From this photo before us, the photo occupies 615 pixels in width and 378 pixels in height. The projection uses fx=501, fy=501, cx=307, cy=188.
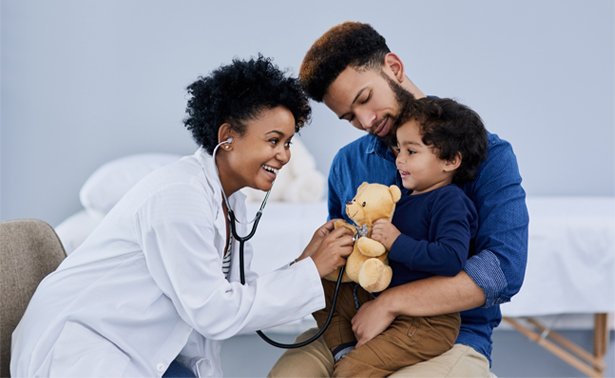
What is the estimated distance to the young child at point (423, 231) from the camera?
42.2 inches

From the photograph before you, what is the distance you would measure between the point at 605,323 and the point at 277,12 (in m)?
2.34

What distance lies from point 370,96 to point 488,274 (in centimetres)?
54

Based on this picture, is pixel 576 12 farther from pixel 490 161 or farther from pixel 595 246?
pixel 490 161

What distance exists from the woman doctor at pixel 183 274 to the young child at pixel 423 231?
13 cm

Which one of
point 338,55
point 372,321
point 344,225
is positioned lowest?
point 372,321

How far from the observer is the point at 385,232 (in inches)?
43.5

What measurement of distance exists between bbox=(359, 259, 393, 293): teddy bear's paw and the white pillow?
1.62 m

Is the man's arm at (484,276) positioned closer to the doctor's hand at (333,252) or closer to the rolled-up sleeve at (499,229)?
the rolled-up sleeve at (499,229)

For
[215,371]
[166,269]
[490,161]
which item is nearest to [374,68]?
[490,161]

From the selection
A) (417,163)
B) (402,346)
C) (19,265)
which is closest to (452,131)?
(417,163)

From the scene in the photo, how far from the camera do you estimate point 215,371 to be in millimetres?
1252

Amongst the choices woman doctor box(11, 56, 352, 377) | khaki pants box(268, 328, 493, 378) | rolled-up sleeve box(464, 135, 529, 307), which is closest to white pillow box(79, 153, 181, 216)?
woman doctor box(11, 56, 352, 377)

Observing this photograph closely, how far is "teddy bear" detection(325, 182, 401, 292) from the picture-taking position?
3.57 ft

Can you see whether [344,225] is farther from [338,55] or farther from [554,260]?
[554,260]
